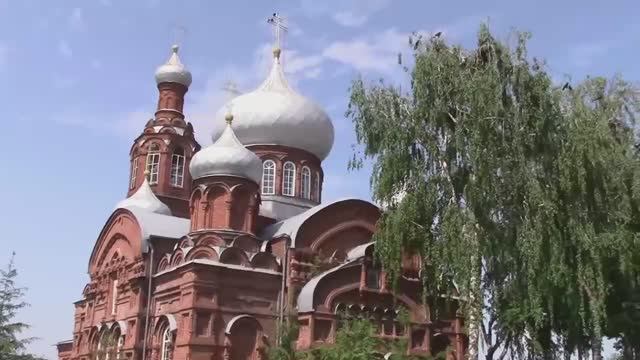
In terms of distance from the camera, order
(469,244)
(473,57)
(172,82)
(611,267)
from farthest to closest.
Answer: (172,82) → (611,267) → (473,57) → (469,244)

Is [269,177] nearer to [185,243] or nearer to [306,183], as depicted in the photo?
[306,183]

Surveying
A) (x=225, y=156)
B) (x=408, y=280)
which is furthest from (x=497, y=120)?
(x=225, y=156)

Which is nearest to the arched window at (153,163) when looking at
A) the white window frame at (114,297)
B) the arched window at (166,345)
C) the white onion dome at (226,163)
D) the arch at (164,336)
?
the white window frame at (114,297)

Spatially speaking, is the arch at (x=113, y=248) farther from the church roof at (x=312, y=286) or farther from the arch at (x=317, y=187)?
the arch at (x=317, y=187)

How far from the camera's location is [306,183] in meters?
25.8

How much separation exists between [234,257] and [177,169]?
27.1 feet

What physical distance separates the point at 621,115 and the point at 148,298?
12.4 meters

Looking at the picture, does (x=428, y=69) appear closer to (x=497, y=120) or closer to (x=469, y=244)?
(x=497, y=120)

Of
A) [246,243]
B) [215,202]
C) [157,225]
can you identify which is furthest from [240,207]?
[157,225]

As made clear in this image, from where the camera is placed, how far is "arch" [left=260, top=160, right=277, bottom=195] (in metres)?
25.2

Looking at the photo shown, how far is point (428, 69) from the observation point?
1483 cm

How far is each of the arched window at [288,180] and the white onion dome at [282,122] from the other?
2.40 ft

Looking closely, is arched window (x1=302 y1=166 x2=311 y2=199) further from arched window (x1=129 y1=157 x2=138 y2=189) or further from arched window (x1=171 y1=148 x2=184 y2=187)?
arched window (x1=129 y1=157 x2=138 y2=189)

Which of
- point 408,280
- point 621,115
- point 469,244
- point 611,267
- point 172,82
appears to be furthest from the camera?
point 172,82
